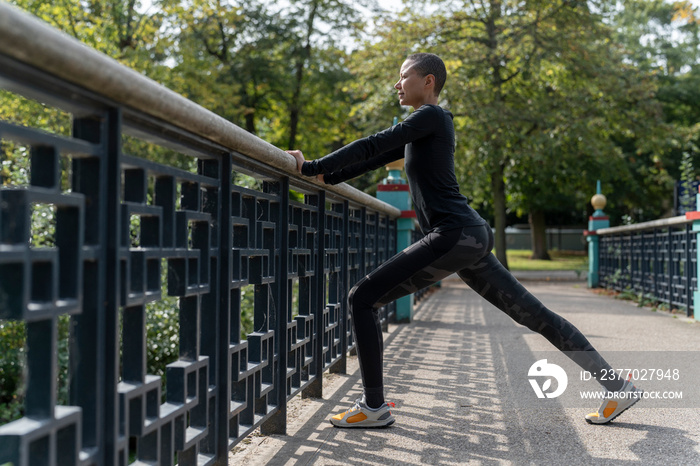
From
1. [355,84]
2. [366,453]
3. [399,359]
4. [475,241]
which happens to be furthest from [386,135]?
[355,84]

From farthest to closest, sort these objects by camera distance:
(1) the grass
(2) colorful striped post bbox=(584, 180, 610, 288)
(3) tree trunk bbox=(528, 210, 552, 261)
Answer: (3) tree trunk bbox=(528, 210, 552, 261)
(1) the grass
(2) colorful striped post bbox=(584, 180, 610, 288)

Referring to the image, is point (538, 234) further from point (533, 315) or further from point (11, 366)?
point (533, 315)

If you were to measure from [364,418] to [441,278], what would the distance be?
2.46 feet

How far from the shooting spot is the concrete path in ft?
9.48

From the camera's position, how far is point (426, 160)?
326 cm

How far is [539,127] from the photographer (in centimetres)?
1973

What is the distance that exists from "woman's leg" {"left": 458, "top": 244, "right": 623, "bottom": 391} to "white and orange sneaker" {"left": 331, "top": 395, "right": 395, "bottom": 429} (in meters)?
0.77

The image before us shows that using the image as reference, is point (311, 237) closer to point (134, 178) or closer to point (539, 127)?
point (134, 178)

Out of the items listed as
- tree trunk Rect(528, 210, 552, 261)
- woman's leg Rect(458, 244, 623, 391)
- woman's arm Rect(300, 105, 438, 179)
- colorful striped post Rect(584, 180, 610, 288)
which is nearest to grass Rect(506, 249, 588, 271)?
tree trunk Rect(528, 210, 552, 261)

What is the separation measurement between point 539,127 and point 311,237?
16.9 m

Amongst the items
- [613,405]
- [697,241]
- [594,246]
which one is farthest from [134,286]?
[594,246]

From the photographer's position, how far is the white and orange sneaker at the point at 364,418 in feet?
10.9

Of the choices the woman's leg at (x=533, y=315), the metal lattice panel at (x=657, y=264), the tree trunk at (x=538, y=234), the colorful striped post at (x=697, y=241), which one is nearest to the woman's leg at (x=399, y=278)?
the woman's leg at (x=533, y=315)

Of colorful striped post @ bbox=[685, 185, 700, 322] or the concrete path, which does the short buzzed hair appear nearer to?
the concrete path
